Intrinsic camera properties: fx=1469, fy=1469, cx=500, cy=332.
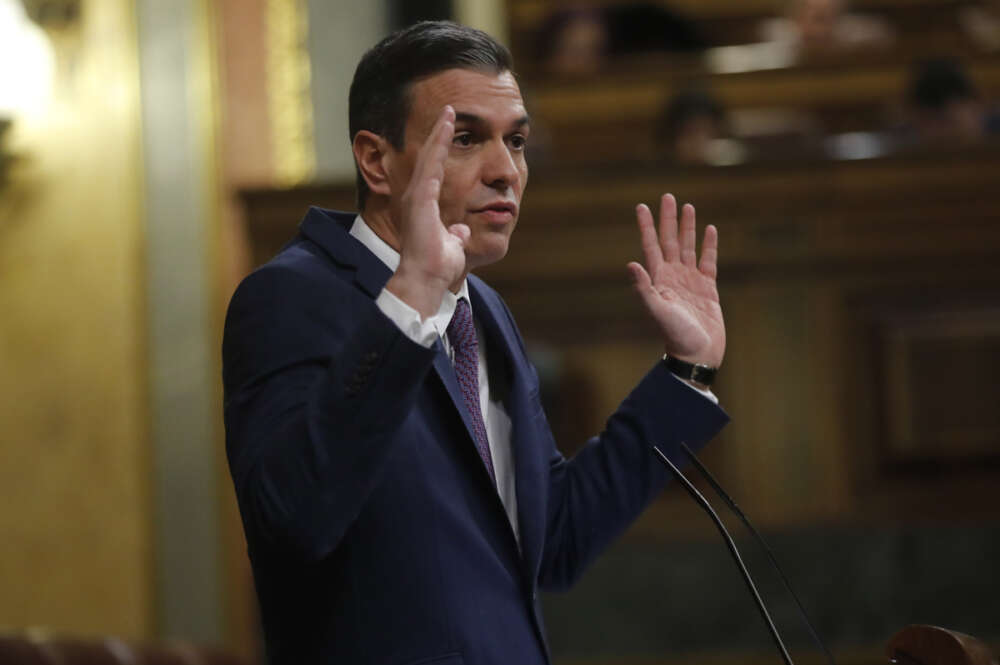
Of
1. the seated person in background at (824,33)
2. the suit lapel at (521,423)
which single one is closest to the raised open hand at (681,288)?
the suit lapel at (521,423)

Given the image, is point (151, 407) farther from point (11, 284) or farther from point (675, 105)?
point (675, 105)

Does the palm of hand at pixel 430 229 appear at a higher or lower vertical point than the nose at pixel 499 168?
lower

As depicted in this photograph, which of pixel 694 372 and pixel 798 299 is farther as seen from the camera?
pixel 798 299

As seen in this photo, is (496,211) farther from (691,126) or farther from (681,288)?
(691,126)

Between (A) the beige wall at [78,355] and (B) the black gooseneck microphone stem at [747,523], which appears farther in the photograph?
(A) the beige wall at [78,355]

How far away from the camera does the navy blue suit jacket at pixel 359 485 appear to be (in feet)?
3.25

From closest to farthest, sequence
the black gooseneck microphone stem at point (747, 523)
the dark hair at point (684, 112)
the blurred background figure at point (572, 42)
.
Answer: the black gooseneck microphone stem at point (747, 523), the dark hair at point (684, 112), the blurred background figure at point (572, 42)

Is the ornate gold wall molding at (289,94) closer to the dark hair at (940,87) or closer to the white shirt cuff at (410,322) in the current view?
the dark hair at (940,87)

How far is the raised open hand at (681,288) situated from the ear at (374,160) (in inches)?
8.6

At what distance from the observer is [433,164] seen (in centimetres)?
104

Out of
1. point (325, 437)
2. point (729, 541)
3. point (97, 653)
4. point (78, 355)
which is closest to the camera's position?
point (325, 437)

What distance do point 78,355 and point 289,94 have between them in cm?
86

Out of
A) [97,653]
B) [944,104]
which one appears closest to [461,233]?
[97,653]

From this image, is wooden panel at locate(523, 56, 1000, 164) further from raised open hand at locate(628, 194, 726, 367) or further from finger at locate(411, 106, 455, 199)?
finger at locate(411, 106, 455, 199)
